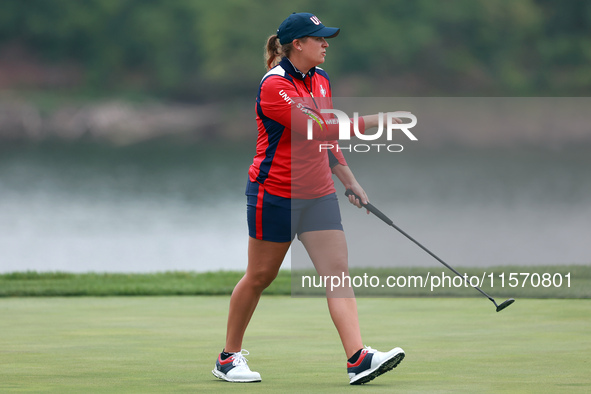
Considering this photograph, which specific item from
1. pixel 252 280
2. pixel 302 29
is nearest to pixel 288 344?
pixel 252 280

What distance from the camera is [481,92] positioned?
33.3 m

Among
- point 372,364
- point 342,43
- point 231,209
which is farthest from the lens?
point 342,43

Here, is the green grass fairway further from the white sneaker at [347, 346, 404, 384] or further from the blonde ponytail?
the blonde ponytail

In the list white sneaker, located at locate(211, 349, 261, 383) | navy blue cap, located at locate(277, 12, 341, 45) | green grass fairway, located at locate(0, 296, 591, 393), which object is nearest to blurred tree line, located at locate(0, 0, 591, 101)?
green grass fairway, located at locate(0, 296, 591, 393)

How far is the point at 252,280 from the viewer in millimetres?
3871

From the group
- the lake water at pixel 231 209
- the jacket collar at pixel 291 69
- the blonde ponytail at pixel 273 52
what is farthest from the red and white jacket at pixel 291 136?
the lake water at pixel 231 209

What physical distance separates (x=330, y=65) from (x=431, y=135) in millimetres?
8083

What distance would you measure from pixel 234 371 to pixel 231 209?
15.9 meters

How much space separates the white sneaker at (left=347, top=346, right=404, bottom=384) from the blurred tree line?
27.9 metres

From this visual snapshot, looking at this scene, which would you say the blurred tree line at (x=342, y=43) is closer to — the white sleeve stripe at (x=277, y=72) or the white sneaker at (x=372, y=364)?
the white sleeve stripe at (x=277, y=72)

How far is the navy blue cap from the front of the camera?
380 cm

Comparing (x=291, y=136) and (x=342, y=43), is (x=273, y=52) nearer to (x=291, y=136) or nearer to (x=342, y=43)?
(x=291, y=136)

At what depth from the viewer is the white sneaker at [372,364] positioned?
3.53 metres

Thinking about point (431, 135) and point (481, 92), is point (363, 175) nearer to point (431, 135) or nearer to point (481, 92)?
point (431, 135)
